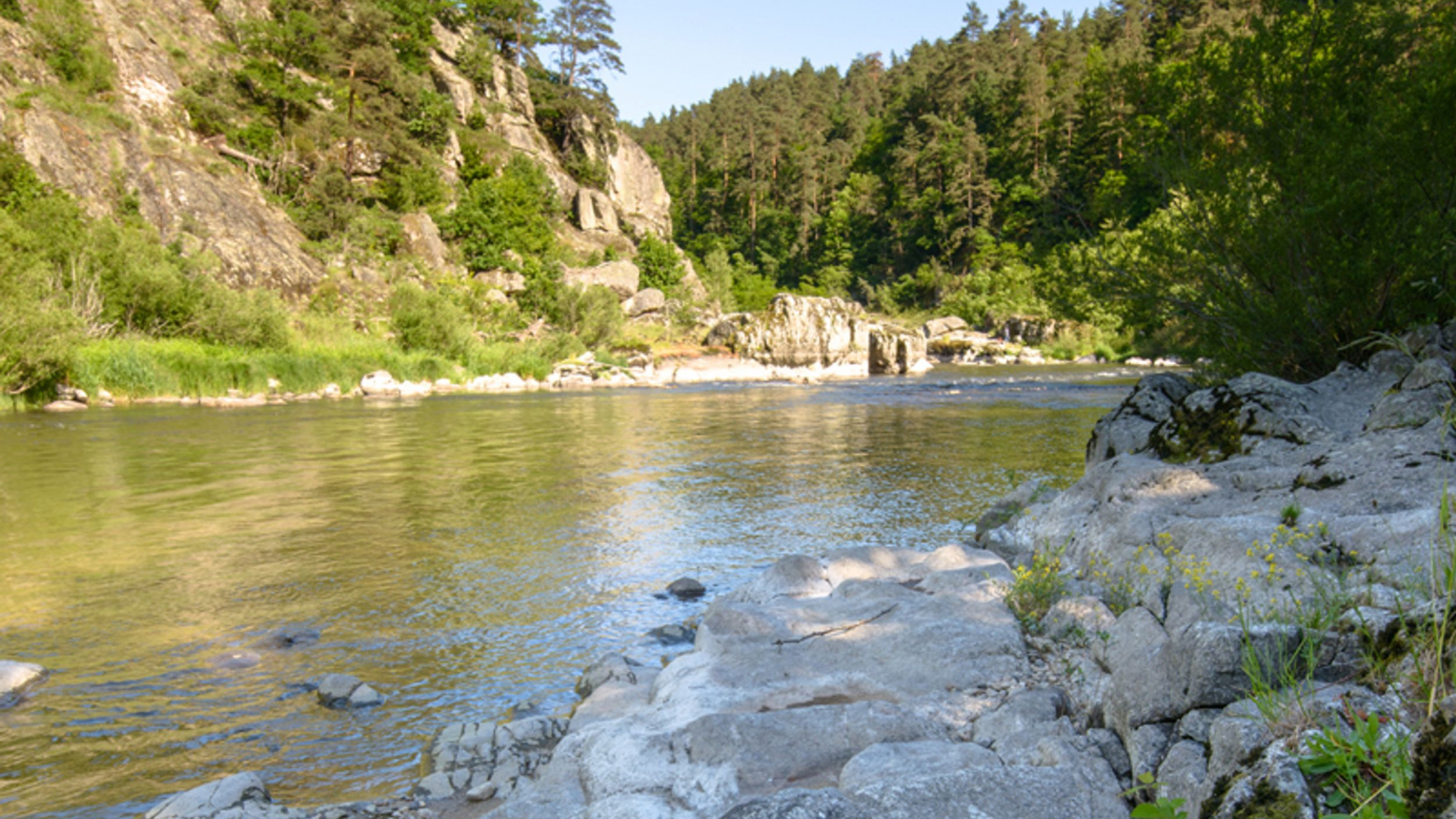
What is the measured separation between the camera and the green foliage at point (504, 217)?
4625 cm

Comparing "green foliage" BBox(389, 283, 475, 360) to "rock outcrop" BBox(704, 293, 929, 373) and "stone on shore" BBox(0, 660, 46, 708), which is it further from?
"stone on shore" BBox(0, 660, 46, 708)

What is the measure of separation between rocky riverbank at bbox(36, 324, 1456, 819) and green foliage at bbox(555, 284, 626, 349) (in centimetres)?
3266

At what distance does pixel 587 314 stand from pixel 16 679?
111 feet

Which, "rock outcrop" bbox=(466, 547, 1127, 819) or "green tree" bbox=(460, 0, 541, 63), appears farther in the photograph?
"green tree" bbox=(460, 0, 541, 63)

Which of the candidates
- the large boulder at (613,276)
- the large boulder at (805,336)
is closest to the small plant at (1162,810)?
the large boulder at (805,336)

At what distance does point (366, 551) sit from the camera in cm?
842

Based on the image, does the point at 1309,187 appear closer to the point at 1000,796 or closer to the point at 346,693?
the point at 1000,796

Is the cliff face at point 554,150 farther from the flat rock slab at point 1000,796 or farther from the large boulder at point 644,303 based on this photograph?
the flat rock slab at point 1000,796

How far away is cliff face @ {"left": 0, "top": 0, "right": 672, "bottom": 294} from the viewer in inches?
1193

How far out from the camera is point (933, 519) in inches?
376

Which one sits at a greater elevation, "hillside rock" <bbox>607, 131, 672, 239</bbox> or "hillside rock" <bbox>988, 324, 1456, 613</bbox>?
"hillside rock" <bbox>607, 131, 672, 239</bbox>

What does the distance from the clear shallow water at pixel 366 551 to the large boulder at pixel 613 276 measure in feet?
101

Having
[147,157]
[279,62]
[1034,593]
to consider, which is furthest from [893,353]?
[1034,593]

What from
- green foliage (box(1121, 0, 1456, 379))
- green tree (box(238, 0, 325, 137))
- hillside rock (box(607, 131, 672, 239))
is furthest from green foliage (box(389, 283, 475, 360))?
hillside rock (box(607, 131, 672, 239))
